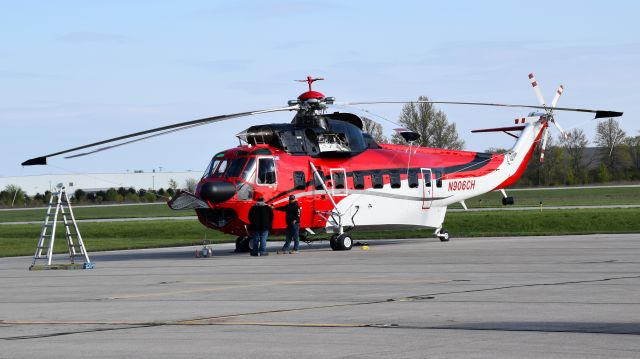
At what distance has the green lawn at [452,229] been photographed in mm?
40531

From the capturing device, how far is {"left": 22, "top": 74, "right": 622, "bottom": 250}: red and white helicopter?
2969 cm

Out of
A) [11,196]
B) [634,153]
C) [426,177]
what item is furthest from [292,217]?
[634,153]

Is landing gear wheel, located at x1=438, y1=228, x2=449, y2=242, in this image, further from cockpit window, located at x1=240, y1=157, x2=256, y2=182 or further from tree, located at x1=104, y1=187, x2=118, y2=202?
tree, located at x1=104, y1=187, x2=118, y2=202

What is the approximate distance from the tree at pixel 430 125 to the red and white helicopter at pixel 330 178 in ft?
196

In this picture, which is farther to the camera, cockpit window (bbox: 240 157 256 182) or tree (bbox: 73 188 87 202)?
tree (bbox: 73 188 87 202)

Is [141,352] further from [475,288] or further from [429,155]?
[429,155]

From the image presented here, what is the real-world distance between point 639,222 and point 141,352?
3513cm

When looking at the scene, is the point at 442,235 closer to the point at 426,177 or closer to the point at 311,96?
the point at 426,177

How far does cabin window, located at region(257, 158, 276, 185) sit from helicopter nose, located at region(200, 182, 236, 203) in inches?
46.4

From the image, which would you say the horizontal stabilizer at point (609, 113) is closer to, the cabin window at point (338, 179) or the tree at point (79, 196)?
the cabin window at point (338, 179)

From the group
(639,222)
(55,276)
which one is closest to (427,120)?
(639,222)

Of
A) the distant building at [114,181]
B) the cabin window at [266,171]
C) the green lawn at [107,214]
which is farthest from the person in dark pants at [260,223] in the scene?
the distant building at [114,181]

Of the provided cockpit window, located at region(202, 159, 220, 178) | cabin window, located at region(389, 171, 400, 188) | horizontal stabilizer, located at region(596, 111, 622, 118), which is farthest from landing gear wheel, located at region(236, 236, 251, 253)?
horizontal stabilizer, located at region(596, 111, 622, 118)

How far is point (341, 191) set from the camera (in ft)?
105
